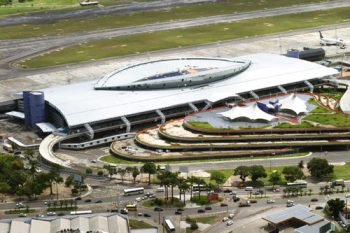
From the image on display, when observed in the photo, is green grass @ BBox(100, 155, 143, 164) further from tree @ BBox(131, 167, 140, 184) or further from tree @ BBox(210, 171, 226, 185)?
tree @ BBox(210, 171, 226, 185)

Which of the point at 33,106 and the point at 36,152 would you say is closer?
the point at 36,152

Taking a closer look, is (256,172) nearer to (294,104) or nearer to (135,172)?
(135,172)

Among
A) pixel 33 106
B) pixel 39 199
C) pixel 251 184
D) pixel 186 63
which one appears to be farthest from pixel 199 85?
pixel 39 199

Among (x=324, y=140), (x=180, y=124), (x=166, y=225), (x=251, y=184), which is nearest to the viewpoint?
(x=166, y=225)

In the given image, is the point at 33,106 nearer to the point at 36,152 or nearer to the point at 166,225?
the point at 36,152

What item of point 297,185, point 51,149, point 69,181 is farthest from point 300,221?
point 51,149
